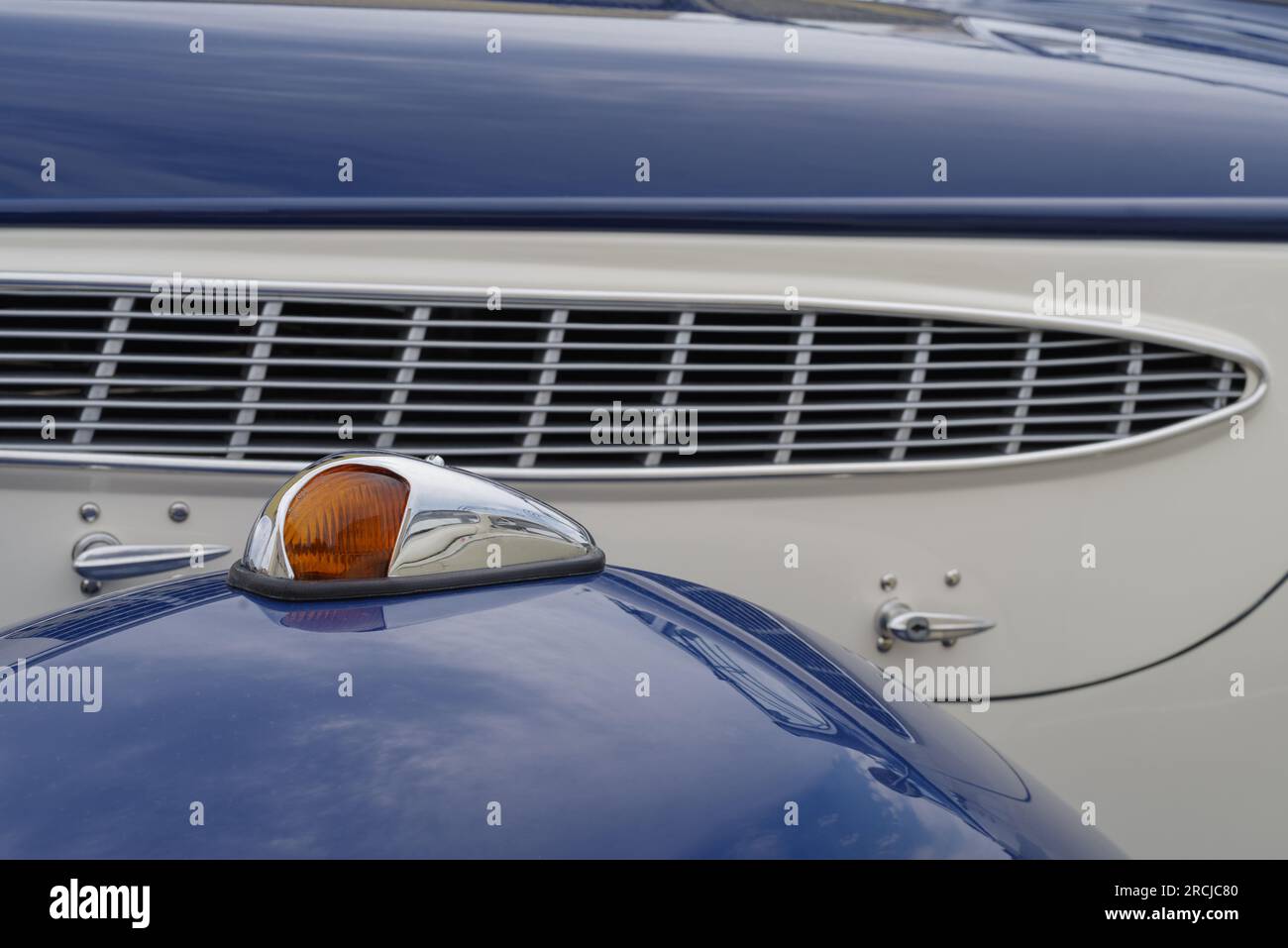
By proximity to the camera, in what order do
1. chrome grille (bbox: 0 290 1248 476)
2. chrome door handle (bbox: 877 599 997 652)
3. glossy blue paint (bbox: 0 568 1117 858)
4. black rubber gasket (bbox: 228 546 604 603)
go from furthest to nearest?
1. chrome door handle (bbox: 877 599 997 652)
2. chrome grille (bbox: 0 290 1248 476)
3. black rubber gasket (bbox: 228 546 604 603)
4. glossy blue paint (bbox: 0 568 1117 858)

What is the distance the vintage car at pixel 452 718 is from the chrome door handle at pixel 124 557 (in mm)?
458

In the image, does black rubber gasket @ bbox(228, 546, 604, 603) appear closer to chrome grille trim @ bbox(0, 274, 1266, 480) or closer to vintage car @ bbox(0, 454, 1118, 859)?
vintage car @ bbox(0, 454, 1118, 859)

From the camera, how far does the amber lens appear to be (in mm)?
1119

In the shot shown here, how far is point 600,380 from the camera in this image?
184 centimetres

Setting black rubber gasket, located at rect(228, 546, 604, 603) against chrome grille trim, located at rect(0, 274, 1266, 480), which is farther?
chrome grille trim, located at rect(0, 274, 1266, 480)

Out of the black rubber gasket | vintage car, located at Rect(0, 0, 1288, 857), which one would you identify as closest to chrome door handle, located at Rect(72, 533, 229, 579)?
vintage car, located at Rect(0, 0, 1288, 857)

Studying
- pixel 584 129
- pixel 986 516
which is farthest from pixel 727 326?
pixel 986 516

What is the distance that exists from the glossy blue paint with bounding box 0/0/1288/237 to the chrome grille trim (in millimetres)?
130

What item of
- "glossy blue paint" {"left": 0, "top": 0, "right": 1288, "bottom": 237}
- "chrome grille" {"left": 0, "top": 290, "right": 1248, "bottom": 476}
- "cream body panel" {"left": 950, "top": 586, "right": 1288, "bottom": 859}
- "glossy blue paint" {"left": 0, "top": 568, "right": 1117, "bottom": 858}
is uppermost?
"glossy blue paint" {"left": 0, "top": 0, "right": 1288, "bottom": 237}

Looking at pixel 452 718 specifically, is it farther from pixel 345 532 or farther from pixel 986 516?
pixel 986 516

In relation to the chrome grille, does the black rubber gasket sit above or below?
below

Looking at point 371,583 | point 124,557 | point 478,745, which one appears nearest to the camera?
point 478,745

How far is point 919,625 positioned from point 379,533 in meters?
1.08

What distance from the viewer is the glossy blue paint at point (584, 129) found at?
175 cm
